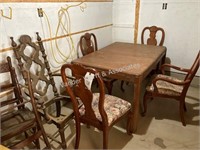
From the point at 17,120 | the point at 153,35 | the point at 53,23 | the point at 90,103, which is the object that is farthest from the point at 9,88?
the point at 153,35

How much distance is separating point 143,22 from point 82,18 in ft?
4.06

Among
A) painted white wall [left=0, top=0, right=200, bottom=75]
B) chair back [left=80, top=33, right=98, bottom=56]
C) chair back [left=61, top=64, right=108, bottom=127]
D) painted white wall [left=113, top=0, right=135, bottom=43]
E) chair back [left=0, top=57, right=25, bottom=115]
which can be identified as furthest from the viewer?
painted white wall [left=113, top=0, right=135, bottom=43]

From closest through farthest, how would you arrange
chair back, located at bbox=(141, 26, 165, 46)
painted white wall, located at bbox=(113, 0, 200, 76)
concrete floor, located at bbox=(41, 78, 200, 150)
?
concrete floor, located at bbox=(41, 78, 200, 150) → painted white wall, located at bbox=(113, 0, 200, 76) → chair back, located at bbox=(141, 26, 165, 46)

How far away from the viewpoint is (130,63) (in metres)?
2.02

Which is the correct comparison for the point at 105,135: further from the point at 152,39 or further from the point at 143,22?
the point at 143,22

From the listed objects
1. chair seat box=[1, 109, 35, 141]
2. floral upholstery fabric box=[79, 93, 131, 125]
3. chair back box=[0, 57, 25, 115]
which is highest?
chair back box=[0, 57, 25, 115]

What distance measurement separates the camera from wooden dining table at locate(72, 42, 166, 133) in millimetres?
1752

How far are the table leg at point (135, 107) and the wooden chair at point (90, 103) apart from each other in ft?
0.28

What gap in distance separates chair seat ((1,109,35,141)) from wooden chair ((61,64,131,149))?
402 millimetres

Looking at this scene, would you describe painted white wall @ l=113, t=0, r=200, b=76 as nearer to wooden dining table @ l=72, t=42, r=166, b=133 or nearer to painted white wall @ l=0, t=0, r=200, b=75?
painted white wall @ l=0, t=0, r=200, b=75

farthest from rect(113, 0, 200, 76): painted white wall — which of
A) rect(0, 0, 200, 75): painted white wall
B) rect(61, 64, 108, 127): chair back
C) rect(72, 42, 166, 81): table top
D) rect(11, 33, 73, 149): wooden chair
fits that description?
rect(61, 64, 108, 127): chair back

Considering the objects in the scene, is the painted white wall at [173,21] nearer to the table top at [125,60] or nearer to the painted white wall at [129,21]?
the painted white wall at [129,21]

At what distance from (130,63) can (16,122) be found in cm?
132

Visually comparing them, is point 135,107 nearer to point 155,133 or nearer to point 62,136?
point 155,133
